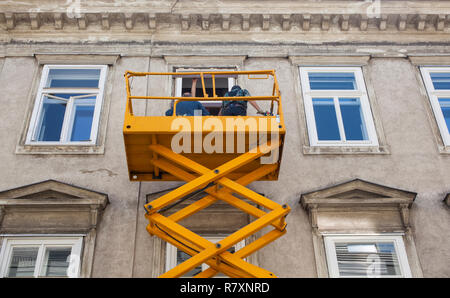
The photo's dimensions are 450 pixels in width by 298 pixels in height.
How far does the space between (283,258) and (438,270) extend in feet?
7.71

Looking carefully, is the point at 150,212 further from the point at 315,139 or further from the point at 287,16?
the point at 287,16

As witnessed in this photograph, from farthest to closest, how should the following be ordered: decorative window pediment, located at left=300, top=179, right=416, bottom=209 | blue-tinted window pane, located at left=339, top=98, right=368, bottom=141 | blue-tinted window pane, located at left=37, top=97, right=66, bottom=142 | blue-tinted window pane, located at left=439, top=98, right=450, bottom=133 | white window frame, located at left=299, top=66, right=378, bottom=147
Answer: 1. blue-tinted window pane, located at left=439, top=98, right=450, bottom=133
2. blue-tinted window pane, located at left=339, top=98, right=368, bottom=141
3. blue-tinted window pane, located at left=37, top=97, right=66, bottom=142
4. white window frame, located at left=299, top=66, right=378, bottom=147
5. decorative window pediment, located at left=300, top=179, right=416, bottom=209

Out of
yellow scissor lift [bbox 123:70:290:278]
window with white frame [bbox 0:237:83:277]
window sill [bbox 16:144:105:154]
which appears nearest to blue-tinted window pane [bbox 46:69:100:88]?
window sill [bbox 16:144:105:154]

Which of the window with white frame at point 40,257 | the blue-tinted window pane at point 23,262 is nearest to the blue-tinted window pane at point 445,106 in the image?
the window with white frame at point 40,257

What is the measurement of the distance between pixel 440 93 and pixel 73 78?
24.3 ft

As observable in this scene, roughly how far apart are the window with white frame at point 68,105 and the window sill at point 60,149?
0.50 feet

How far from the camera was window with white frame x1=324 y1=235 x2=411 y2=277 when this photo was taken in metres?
6.90

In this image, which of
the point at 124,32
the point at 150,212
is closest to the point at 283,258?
the point at 150,212

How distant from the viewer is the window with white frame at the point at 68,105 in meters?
8.38

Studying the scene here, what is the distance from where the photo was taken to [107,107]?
8602 millimetres

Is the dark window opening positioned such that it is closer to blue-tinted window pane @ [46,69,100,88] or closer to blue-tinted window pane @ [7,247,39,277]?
blue-tinted window pane @ [46,69,100,88]

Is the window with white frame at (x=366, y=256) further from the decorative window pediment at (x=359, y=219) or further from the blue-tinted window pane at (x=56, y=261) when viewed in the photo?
the blue-tinted window pane at (x=56, y=261)

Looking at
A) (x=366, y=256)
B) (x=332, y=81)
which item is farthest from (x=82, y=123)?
(x=366, y=256)

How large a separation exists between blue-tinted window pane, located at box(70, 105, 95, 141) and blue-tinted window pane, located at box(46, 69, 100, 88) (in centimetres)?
62
